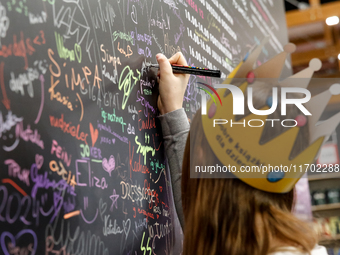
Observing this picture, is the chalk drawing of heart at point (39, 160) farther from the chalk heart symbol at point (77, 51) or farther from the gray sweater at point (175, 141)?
the gray sweater at point (175, 141)

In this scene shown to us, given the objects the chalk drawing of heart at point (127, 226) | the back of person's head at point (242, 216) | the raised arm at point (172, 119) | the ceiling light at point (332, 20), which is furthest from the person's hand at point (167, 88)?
the ceiling light at point (332, 20)

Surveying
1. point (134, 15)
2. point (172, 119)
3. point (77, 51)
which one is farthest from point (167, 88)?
point (77, 51)

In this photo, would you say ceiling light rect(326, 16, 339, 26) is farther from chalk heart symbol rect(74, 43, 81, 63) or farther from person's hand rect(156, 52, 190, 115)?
chalk heart symbol rect(74, 43, 81, 63)

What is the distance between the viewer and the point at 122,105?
869 millimetres

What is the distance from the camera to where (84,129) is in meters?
0.73

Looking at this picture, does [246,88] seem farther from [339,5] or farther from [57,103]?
[339,5]

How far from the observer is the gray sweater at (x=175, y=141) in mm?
1002

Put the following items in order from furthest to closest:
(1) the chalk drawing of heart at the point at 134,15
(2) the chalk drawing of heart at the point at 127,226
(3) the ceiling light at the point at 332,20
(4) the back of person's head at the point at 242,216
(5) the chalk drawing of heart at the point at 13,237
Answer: (3) the ceiling light at the point at 332,20 < (1) the chalk drawing of heart at the point at 134,15 < (2) the chalk drawing of heart at the point at 127,226 < (4) the back of person's head at the point at 242,216 < (5) the chalk drawing of heart at the point at 13,237

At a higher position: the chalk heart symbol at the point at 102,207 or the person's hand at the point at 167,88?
the person's hand at the point at 167,88

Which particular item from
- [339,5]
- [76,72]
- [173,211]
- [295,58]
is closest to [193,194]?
[173,211]

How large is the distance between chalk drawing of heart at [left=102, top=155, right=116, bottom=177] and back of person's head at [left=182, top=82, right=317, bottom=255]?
0.20 m

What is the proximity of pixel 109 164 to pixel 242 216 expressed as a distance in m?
0.34

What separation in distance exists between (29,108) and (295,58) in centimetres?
486

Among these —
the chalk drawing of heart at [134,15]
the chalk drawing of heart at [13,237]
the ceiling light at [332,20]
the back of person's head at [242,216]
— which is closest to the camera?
the chalk drawing of heart at [13,237]
